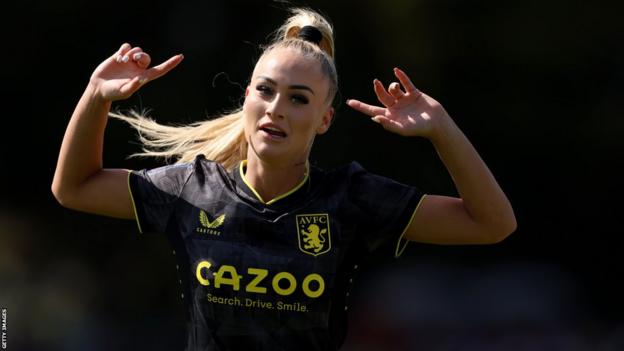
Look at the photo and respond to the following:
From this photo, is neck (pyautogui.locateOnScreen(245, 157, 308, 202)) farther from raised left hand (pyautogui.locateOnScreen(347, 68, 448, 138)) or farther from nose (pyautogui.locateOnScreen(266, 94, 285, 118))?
raised left hand (pyautogui.locateOnScreen(347, 68, 448, 138))

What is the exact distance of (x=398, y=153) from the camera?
666 centimetres

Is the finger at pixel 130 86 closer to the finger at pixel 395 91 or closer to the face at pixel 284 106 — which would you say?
the face at pixel 284 106

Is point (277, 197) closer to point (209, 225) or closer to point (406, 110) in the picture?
point (209, 225)

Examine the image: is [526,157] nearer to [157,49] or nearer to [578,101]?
[578,101]

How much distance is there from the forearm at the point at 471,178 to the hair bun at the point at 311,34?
62cm

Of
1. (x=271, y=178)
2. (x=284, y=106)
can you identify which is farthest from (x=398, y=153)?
(x=284, y=106)

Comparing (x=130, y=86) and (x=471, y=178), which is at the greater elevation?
(x=130, y=86)

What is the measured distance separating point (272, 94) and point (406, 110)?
17.7 inches

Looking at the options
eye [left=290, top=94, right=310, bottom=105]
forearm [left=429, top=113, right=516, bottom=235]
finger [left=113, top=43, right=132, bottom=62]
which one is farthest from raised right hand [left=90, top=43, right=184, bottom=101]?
forearm [left=429, top=113, right=516, bottom=235]

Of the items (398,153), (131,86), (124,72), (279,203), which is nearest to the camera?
(131,86)

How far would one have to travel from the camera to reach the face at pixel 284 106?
3.27 metres

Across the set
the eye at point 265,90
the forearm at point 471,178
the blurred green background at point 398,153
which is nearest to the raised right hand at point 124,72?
the eye at point 265,90

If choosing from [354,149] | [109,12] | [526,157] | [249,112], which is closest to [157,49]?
[109,12]

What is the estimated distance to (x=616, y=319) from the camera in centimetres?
684
